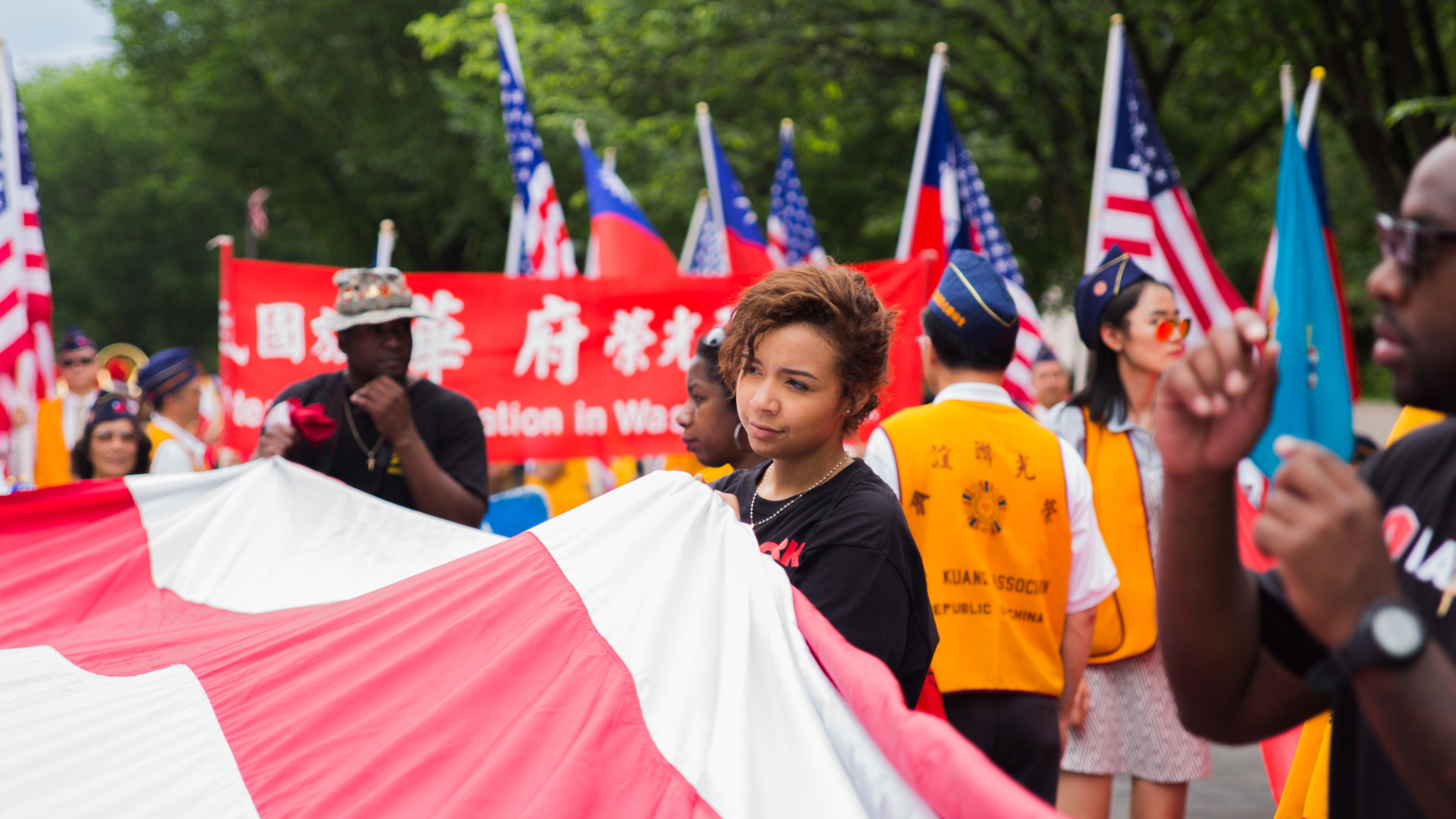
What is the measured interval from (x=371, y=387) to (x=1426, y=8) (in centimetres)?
982

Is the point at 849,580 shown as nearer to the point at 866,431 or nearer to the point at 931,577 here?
the point at 931,577

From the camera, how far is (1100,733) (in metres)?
3.86

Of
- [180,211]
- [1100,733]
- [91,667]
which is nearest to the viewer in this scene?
[91,667]

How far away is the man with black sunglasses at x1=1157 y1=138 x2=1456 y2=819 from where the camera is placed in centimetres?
120

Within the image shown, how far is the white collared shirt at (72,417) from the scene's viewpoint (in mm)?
8359

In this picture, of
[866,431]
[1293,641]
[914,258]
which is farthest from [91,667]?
[914,258]

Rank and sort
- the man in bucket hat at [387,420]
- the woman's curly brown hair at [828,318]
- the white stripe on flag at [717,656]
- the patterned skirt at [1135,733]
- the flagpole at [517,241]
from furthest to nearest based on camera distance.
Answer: the flagpole at [517,241] < the man in bucket hat at [387,420] < the patterned skirt at [1135,733] < the woman's curly brown hair at [828,318] < the white stripe on flag at [717,656]

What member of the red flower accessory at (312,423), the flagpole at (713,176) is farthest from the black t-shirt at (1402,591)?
the flagpole at (713,176)

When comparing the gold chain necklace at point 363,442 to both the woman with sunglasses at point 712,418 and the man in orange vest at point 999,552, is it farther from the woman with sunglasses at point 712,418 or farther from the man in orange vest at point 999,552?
the man in orange vest at point 999,552

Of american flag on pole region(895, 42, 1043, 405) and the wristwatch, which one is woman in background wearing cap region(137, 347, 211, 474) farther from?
the wristwatch

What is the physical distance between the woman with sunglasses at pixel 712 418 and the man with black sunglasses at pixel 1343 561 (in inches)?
80.4

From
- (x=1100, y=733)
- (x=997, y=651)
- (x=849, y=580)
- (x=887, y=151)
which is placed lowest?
(x=1100, y=733)

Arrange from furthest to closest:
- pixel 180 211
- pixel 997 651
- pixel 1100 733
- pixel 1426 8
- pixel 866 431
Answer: pixel 180 211 → pixel 1426 8 → pixel 866 431 → pixel 1100 733 → pixel 997 651

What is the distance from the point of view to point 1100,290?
4332mm
